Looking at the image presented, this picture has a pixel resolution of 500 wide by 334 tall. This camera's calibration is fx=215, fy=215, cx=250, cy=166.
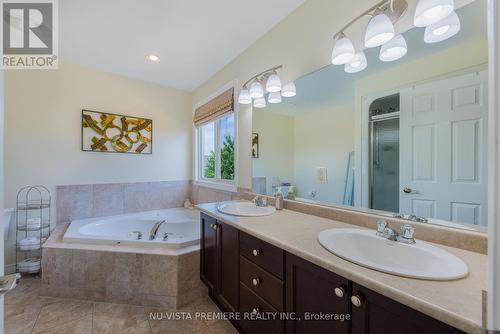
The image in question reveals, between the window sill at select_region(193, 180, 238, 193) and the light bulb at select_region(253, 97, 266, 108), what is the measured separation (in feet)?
3.02

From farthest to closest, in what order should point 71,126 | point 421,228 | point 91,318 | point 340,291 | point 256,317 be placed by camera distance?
point 71,126 → point 91,318 → point 256,317 → point 421,228 → point 340,291

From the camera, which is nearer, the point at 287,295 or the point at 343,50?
the point at 287,295

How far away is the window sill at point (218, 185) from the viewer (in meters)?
2.50

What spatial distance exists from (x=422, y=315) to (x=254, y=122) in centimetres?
188

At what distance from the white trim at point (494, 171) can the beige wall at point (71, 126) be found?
3376mm

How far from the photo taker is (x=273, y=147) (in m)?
2.04

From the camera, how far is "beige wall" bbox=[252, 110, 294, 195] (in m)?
1.88

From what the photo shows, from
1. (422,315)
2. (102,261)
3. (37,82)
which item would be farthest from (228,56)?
(422,315)

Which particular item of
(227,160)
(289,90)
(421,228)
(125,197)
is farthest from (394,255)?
(125,197)

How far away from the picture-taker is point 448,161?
1009mm

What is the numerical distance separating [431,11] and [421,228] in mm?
1011

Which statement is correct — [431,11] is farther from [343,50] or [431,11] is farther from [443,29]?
[343,50]

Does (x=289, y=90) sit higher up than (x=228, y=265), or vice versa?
(x=289, y=90)

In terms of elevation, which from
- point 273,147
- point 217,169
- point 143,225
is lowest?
point 143,225
